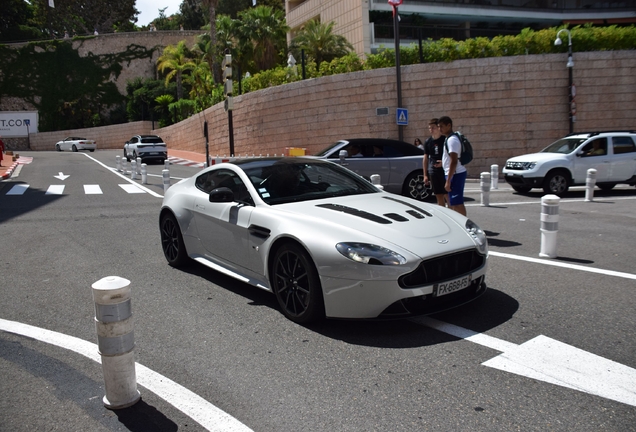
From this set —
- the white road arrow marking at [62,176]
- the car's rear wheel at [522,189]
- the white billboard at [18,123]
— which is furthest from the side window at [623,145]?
the white billboard at [18,123]

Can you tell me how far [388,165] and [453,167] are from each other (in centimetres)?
547

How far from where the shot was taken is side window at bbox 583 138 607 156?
15.0 m

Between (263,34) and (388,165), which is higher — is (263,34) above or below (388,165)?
above

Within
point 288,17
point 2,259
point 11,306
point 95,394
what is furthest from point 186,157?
point 95,394

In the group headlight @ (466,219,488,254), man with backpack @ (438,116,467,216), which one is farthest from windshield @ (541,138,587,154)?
headlight @ (466,219,488,254)

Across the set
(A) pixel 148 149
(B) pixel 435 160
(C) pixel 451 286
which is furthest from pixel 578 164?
(A) pixel 148 149

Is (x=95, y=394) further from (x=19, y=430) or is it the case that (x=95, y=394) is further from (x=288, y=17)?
(x=288, y=17)

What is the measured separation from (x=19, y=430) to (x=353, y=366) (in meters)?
2.15

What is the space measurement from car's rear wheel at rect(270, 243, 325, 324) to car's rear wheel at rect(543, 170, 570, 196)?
11.6 m

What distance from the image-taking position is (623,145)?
1528 cm

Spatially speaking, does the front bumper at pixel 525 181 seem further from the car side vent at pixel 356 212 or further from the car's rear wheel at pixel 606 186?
the car side vent at pixel 356 212

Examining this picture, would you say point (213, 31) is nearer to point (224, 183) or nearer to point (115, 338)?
point (224, 183)

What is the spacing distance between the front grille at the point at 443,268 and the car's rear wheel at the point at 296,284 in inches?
29.0

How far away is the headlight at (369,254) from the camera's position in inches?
179
